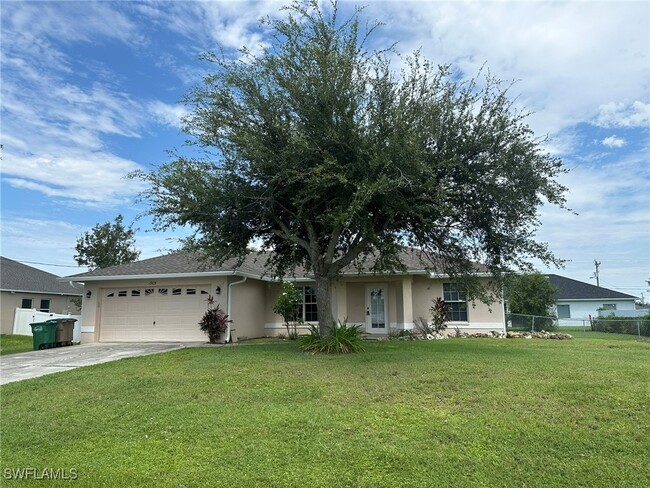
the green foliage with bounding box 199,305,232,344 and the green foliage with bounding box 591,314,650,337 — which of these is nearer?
the green foliage with bounding box 199,305,232,344

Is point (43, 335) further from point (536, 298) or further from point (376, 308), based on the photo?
point (536, 298)

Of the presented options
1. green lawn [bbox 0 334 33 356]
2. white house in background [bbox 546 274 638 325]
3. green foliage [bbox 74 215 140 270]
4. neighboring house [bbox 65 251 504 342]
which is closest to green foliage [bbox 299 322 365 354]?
neighboring house [bbox 65 251 504 342]

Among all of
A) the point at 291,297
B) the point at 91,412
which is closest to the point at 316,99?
the point at 91,412

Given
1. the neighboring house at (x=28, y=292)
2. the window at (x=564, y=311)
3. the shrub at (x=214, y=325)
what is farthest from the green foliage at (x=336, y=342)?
the window at (x=564, y=311)

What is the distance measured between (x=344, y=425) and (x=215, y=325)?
1126cm

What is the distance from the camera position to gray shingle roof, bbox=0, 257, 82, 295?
25.7 meters

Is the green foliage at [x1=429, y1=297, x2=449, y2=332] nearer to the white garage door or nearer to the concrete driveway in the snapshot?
the white garage door

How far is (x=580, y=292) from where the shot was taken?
37.3 meters

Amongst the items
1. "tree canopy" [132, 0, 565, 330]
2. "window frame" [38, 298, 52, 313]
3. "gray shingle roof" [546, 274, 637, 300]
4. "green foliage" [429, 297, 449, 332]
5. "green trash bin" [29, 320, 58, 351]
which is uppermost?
"tree canopy" [132, 0, 565, 330]

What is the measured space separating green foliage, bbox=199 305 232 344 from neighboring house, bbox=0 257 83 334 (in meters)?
13.3

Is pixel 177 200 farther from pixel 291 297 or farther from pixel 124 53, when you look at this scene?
pixel 291 297

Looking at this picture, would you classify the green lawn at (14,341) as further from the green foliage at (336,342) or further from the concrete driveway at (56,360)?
the green foliage at (336,342)

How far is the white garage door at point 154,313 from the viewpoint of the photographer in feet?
56.3

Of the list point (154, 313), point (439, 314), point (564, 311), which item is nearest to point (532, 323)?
point (439, 314)
